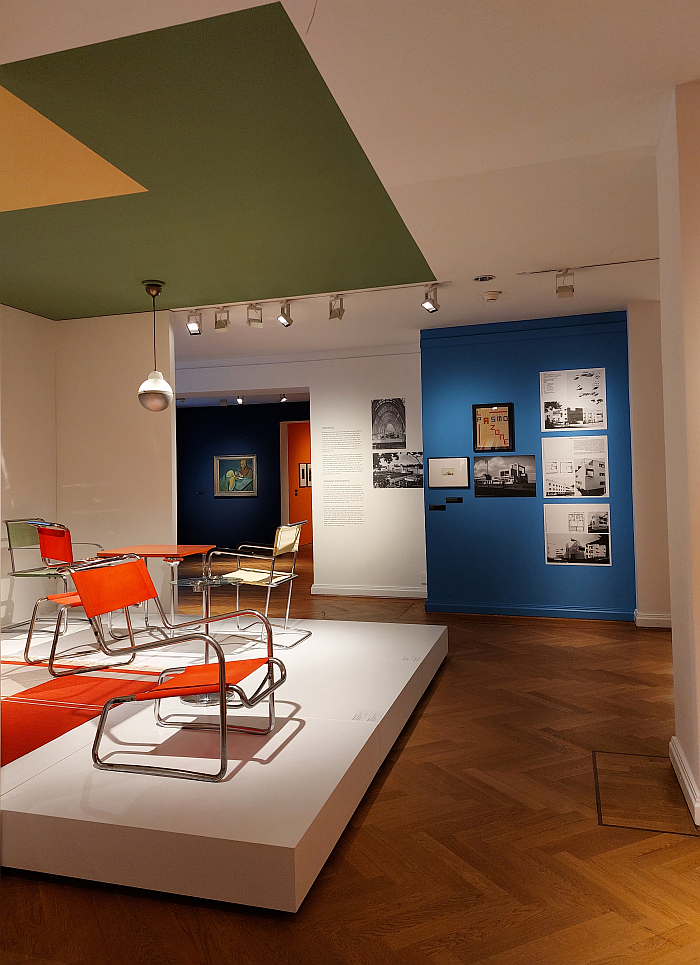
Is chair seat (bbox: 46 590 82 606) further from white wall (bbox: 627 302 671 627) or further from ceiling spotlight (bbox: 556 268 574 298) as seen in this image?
white wall (bbox: 627 302 671 627)

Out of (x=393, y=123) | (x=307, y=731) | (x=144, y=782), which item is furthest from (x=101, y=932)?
(x=393, y=123)

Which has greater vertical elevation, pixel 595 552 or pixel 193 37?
pixel 193 37

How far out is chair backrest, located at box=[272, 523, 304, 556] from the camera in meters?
5.76

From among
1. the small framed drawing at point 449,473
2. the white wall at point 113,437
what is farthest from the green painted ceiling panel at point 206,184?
the small framed drawing at point 449,473

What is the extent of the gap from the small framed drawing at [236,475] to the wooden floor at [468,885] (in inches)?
390

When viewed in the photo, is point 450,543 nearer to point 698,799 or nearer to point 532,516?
point 532,516

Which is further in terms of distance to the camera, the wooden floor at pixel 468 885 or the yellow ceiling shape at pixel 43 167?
the yellow ceiling shape at pixel 43 167

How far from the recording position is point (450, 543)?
291 inches

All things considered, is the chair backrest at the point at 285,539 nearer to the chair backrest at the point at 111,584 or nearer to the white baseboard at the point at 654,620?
the chair backrest at the point at 111,584

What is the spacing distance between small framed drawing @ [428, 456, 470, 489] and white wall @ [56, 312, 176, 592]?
2.70 meters

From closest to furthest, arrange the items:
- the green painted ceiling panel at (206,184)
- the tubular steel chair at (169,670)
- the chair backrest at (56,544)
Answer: the green painted ceiling panel at (206,184) < the tubular steel chair at (169,670) < the chair backrest at (56,544)

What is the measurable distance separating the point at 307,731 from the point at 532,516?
14.3 ft

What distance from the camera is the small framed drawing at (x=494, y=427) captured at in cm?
715

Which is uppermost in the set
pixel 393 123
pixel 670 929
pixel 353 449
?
pixel 393 123
